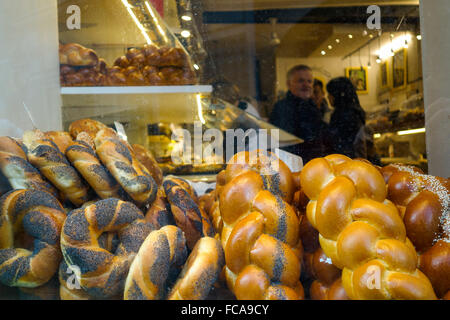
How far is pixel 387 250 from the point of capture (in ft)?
2.30

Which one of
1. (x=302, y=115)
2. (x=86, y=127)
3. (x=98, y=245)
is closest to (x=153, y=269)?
(x=98, y=245)

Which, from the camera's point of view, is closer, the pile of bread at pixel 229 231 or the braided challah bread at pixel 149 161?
the pile of bread at pixel 229 231

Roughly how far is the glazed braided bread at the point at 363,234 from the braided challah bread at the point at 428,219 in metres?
0.08

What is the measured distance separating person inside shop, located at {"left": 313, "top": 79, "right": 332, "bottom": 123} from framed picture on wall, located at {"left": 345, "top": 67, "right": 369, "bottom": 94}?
0.11 meters

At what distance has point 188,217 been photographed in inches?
37.7

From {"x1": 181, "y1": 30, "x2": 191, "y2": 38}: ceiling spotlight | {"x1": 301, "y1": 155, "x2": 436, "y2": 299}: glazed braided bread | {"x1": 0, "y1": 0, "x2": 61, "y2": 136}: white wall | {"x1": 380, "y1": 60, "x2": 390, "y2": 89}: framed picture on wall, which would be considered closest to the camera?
{"x1": 301, "y1": 155, "x2": 436, "y2": 299}: glazed braided bread

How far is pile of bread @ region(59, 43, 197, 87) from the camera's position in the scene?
139cm

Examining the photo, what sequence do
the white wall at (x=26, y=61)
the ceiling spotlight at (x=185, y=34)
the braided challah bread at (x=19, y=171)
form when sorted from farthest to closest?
1. the ceiling spotlight at (x=185, y=34)
2. the white wall at (x=26, y=61)
3. the braided challah bread at (x=19, y=171)

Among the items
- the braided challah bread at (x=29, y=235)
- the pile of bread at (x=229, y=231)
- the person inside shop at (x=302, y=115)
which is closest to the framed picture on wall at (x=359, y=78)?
the person inside shop at (x=302, y=115)

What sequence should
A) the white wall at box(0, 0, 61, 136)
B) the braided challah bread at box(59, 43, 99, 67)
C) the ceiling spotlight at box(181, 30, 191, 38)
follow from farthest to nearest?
the ceiling spotlight at box(181, 30, 191, 38) < the braided challah bread at box(59, 43, 99, 67) < the white wall at box(0, 0, 61, 136)

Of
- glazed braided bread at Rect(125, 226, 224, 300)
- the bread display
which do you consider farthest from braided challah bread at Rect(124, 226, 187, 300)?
the bread display

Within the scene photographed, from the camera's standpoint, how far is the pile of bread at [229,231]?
29.3 inches

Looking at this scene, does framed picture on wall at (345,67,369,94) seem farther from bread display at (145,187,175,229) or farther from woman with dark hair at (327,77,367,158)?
bread display at (145,187,175,229)

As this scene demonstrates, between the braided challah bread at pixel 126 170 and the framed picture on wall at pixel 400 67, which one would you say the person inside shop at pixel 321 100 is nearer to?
the framed picture on wall at pixel 400 67
